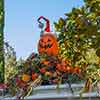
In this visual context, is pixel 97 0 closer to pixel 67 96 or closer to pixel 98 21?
pixel 98 21

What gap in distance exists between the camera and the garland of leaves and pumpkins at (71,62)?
3646 mm

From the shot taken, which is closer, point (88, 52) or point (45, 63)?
point (45, 63)

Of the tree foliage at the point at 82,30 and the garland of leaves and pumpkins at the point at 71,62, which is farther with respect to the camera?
the tree foliage at the point at 82,30

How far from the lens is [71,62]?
390 cm

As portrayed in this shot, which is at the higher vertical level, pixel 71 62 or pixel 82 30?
pixel 82 30

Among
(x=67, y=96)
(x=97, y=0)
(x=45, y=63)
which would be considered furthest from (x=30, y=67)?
(x=97, y=0)

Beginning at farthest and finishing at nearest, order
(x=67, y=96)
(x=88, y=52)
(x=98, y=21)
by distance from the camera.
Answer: (x=88, y=52) < (x=98, y=21) < (x=67, y=96)

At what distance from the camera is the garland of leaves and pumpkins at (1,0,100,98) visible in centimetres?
365

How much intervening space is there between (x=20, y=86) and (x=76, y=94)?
521mm

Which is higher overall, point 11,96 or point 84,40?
point 84,40

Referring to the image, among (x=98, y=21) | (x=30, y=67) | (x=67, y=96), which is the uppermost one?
(x=98, y=21)

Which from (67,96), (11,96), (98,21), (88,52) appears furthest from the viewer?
(88,52)

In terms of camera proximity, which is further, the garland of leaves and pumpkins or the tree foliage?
the tree foliage

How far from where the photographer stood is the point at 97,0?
Result: 3.96 m
